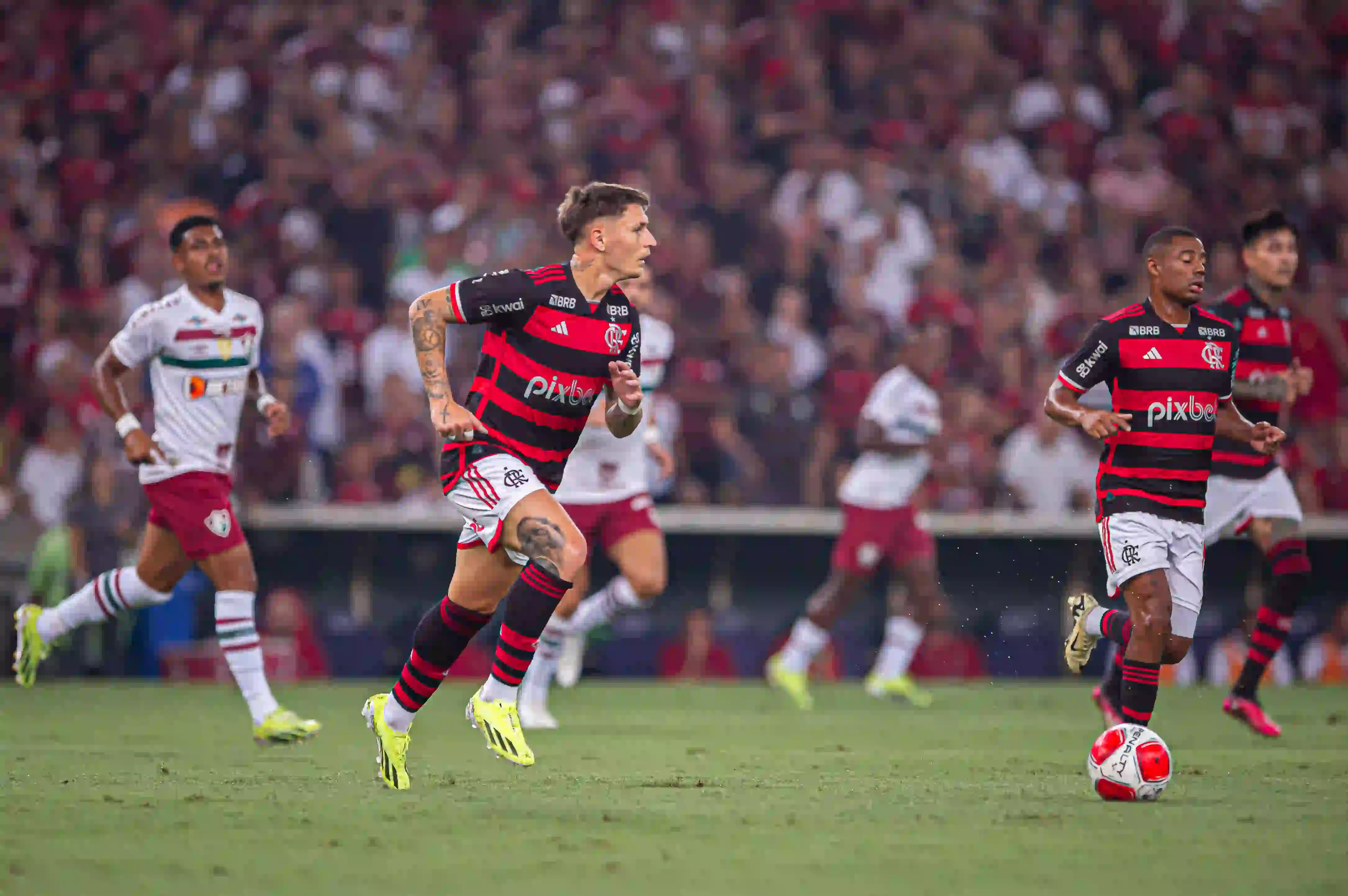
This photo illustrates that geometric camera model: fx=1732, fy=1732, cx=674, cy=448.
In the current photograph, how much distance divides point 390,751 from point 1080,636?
3285 mm

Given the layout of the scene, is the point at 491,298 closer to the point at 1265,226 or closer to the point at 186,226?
the point at 186,226

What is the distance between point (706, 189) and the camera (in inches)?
718

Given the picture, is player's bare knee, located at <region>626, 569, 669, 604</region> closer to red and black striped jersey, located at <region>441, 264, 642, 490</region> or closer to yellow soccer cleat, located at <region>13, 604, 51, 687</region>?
red and black striped jersey, located at <region>441, 264, 642, 490</region>

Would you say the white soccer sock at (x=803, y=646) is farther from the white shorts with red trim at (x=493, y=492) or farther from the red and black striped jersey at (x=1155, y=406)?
the white shorts with red trim at (x=493, y=492)

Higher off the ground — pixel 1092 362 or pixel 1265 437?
pixel 1092 362

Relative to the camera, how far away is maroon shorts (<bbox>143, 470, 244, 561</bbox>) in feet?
31.1

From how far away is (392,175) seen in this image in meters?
17.8

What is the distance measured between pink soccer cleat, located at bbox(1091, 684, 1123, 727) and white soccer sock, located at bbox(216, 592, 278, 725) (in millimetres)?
4462

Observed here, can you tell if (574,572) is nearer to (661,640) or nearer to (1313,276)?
(661,640)

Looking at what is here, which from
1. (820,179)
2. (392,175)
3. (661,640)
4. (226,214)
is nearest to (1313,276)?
(820,179)

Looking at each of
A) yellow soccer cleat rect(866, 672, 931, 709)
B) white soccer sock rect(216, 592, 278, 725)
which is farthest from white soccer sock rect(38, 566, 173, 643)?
yellow soccer cleat rect(866, 672, 931, 709)

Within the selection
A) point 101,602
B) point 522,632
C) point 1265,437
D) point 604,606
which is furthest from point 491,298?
point 604,606

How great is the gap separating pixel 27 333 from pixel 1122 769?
13.0 m

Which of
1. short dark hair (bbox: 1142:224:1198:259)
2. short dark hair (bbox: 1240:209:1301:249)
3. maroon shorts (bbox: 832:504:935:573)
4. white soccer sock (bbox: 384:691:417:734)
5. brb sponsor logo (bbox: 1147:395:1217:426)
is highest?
short dark hair (bbox: 1240:209:1301:249)
